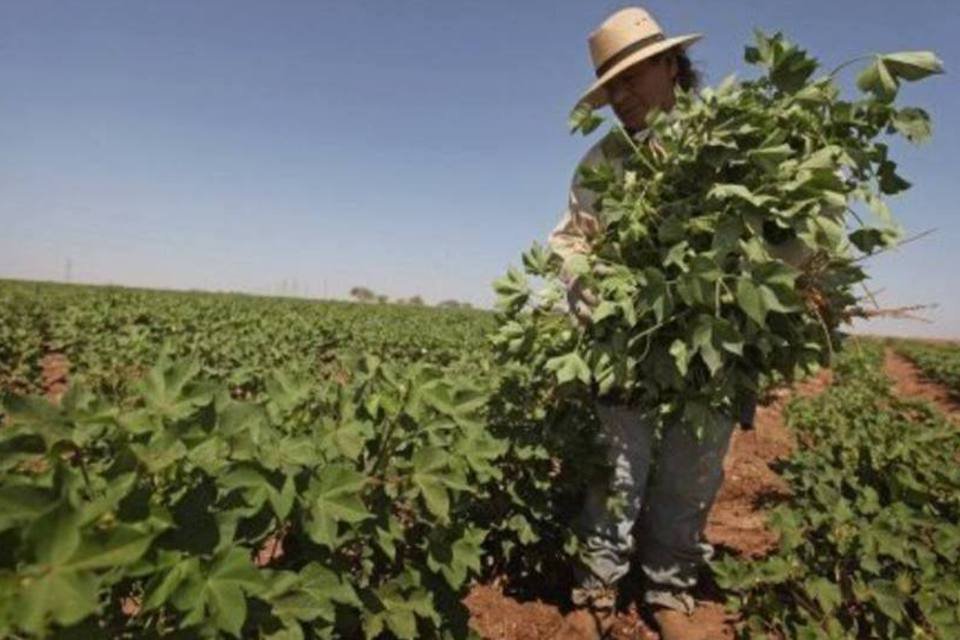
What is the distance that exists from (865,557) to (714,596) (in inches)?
36.1

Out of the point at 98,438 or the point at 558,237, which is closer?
the point at 98,438

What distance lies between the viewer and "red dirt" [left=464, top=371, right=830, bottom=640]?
2.93m

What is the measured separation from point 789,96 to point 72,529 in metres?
2.18

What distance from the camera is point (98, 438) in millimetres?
1600

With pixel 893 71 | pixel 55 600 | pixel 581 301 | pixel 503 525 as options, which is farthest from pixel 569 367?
pixel 55 600

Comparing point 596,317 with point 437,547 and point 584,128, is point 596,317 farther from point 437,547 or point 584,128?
point 437,547

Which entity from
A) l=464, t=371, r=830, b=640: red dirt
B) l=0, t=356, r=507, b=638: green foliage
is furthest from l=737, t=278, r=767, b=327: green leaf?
l=464, t=371, r=830, b=640: red dirt

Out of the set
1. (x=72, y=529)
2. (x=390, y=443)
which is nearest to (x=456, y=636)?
(x=390, y=443)

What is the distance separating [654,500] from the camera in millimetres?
3127

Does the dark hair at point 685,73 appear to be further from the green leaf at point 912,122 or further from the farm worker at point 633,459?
the green leaf at point 912,122

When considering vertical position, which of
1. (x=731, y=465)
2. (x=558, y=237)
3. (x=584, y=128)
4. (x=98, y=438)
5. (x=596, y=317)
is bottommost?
(x=731, y=465)

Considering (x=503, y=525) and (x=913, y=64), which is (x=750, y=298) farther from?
(x=503, y=525)

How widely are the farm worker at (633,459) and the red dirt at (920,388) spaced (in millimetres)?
7998

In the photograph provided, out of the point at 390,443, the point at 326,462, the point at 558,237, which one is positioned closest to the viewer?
the point at 326,462
